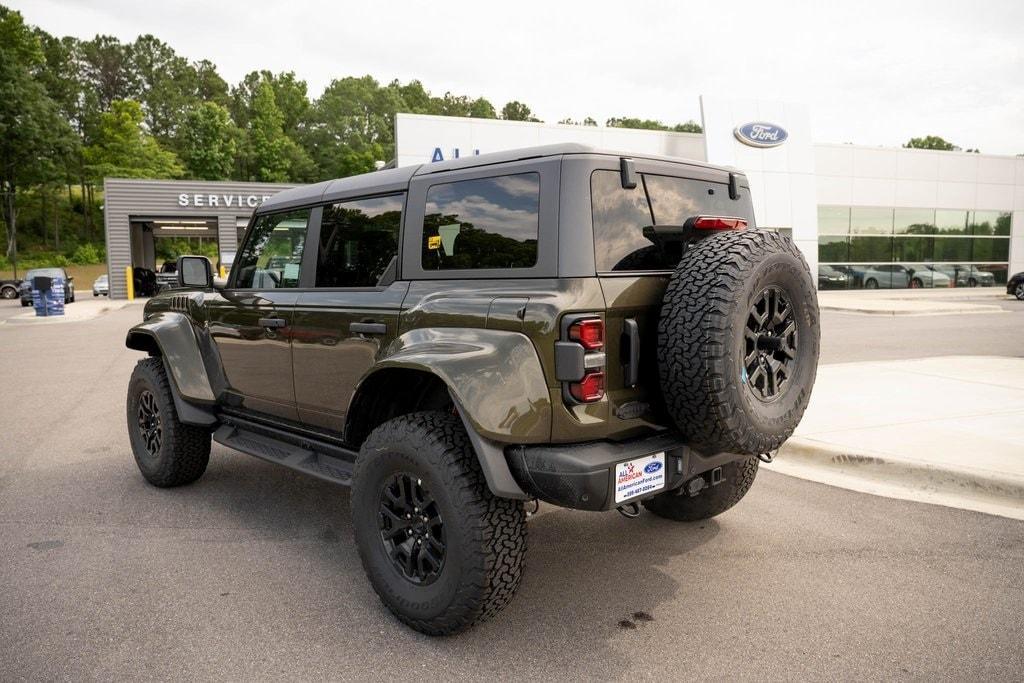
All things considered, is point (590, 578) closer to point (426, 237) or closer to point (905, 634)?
point (905, 634)

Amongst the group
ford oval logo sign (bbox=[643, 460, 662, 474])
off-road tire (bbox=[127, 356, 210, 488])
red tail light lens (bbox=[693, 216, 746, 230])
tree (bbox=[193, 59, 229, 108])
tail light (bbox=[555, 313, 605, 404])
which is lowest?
off-road tire (bbox=[127, 356, 210, 488])

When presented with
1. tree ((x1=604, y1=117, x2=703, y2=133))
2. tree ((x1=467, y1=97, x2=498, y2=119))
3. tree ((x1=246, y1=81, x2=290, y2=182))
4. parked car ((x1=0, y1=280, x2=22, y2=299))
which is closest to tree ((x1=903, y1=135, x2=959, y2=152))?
tree ((x1=604, y1=117, x2=703, y2=133))

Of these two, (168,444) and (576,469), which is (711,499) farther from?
(168,444)

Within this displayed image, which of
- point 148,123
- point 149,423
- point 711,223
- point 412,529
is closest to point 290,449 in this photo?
point 412,529

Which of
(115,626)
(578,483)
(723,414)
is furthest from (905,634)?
(115,626)

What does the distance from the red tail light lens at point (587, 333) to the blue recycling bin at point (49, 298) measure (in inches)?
812

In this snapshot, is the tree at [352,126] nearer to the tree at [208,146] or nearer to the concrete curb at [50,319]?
the tree at [208,146]

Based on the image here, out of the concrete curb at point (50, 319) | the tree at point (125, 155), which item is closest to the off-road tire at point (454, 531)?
the concrete curb at point (50, 319)

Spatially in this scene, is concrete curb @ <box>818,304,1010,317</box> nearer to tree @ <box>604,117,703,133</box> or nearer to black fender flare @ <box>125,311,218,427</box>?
black fender flare @ <box>125,311,218,427</box>

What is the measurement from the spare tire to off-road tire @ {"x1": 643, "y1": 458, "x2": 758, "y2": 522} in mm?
907

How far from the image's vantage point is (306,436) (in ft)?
13.3

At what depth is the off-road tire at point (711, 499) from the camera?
3.90 m

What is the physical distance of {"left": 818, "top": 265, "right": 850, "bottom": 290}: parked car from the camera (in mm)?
29781

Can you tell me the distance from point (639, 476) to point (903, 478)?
10.2ft
